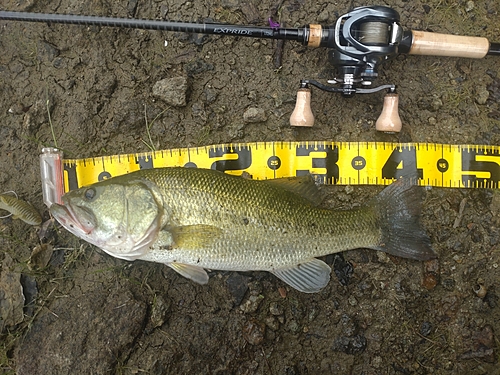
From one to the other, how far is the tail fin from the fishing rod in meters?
0.58

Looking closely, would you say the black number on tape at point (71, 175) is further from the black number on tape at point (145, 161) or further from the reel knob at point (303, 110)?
the reel knob at point (303, 110)

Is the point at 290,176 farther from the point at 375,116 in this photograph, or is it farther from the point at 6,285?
the point at 6,285

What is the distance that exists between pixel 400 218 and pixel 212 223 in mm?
1609

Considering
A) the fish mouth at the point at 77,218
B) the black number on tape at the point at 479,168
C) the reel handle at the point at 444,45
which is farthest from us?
the black number on tape at the point at 479,168

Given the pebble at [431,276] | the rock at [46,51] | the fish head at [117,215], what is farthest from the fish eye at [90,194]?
the pebble at [431,276]

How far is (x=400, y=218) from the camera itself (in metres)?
3.40

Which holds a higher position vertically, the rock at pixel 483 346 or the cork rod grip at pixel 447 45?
the cork rod grip at pixel 447 45

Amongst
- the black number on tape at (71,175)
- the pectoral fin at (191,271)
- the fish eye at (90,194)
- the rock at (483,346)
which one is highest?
the fish eye at (90,194)

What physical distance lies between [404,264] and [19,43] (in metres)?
4.16

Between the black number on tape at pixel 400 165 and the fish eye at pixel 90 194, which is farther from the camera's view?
the black number on tape at pixel 400 165

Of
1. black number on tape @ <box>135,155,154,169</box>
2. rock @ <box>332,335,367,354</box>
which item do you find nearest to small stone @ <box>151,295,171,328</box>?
black number on tape @ <box>135,155,154,169</box>

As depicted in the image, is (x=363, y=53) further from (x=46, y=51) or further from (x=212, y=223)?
(x=46, y=51)

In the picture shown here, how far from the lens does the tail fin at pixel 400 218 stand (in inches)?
133

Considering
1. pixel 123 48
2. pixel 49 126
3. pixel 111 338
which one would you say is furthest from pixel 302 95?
pixel 111 338
